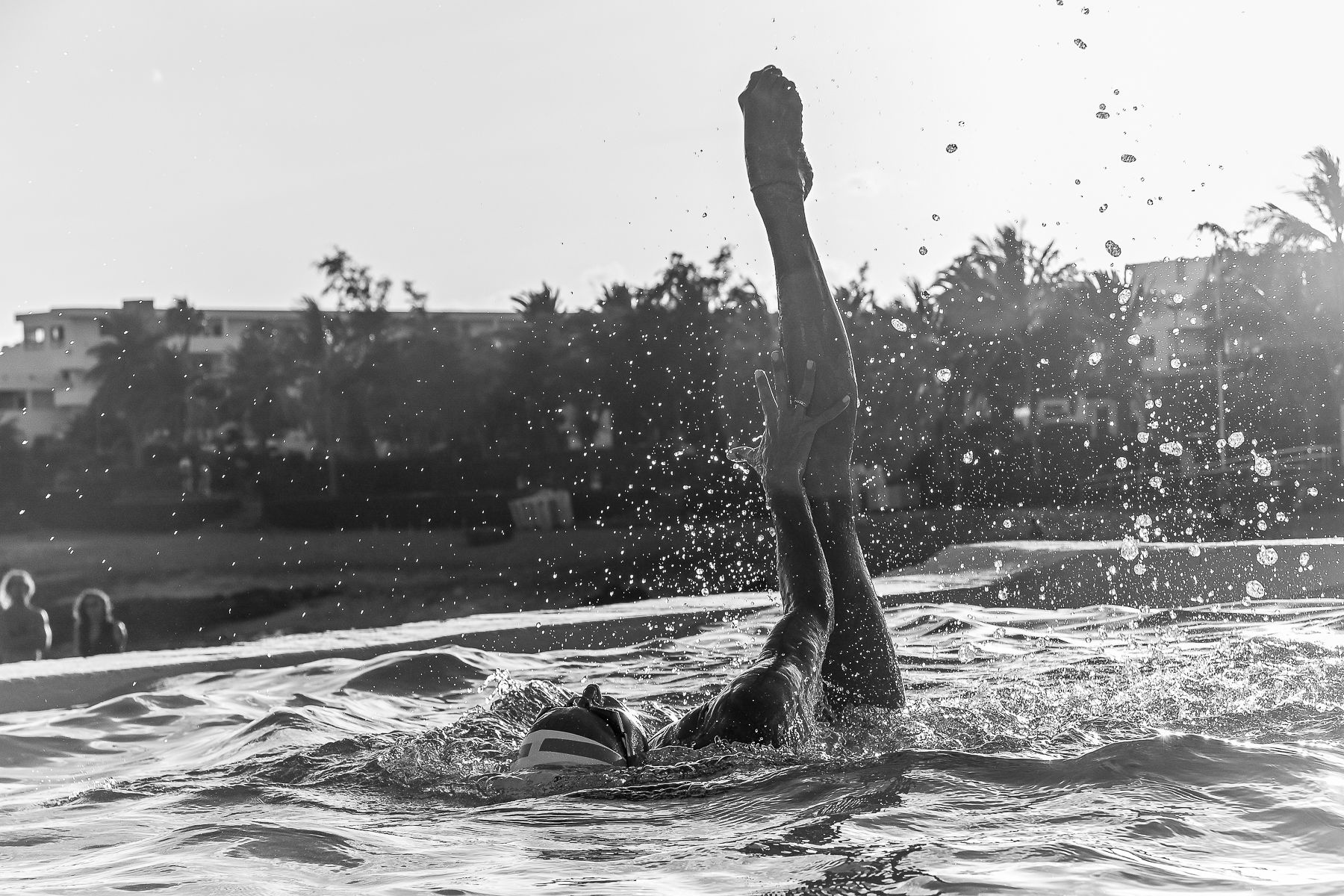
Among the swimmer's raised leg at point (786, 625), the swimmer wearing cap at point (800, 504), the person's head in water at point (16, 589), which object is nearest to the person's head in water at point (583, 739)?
the swimmer wearing cap at point (800, 504)

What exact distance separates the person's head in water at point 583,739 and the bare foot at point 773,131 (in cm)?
176

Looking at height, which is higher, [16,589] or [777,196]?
[777,196]

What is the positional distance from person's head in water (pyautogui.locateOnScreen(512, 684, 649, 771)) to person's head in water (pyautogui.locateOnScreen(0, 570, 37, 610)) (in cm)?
704

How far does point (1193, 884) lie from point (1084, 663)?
3.76m

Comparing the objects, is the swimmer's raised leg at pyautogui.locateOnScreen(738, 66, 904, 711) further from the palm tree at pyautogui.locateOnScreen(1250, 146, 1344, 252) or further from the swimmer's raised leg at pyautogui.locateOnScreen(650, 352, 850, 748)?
the palm tree at pyautogui.locateOnScreen(1250, 146, 1344, 252)

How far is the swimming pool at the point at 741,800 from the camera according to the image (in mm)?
2576

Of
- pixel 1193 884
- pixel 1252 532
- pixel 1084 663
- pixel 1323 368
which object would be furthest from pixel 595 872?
pixel 1323 368

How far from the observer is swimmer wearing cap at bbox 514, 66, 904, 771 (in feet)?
11.5

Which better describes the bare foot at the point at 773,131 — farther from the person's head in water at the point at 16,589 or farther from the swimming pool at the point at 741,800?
the person's head in water at the point at 16,589

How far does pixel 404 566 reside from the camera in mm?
43469

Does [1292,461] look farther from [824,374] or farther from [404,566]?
[824,374]

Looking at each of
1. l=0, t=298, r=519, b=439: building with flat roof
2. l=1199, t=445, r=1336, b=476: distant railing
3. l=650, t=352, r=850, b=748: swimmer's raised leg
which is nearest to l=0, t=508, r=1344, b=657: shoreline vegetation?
l=1199, t=445, r=1336, b=476: distant railing

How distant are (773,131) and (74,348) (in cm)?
6406

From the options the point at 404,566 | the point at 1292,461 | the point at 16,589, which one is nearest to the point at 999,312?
the point at 1292,461
